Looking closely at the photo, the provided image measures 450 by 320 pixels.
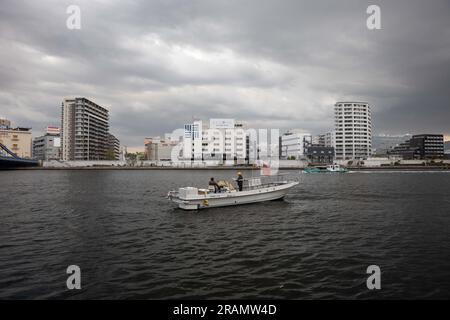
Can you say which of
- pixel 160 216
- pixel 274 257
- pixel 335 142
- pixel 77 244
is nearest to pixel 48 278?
pixel 77 244

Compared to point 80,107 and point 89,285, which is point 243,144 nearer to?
point 80,107

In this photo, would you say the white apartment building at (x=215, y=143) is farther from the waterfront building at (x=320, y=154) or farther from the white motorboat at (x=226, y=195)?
the white motorboat at (x=226, y=195)

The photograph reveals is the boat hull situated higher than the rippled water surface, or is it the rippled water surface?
the boat hull

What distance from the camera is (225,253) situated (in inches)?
629

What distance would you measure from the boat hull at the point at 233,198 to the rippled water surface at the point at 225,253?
1.09 meters

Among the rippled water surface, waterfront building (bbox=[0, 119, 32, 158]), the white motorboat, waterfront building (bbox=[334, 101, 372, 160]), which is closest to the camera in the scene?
the rippled water surface

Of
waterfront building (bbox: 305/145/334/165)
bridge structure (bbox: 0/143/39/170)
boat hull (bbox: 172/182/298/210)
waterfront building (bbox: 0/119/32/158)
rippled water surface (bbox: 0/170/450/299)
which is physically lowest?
rippled water surface (bbox: 0/170/450/299)

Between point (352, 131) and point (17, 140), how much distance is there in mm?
204202

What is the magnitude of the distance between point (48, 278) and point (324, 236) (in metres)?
15.4

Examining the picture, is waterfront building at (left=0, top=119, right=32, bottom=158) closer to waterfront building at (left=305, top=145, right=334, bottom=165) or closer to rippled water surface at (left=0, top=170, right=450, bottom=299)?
waterfront building at (left=305, top=145, right=334, bottom=165)

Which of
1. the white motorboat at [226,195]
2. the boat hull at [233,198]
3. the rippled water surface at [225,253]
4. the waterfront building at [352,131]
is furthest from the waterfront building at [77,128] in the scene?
the boat hull at [233,198]

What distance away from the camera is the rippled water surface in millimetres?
11586

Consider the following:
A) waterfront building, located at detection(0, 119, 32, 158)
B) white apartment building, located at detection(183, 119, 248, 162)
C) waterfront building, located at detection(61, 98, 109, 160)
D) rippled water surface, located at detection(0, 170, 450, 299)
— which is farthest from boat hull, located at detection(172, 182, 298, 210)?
waterfront building, located at detection(0, 119, 32, 158)

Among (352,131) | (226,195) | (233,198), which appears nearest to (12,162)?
(233,198)
